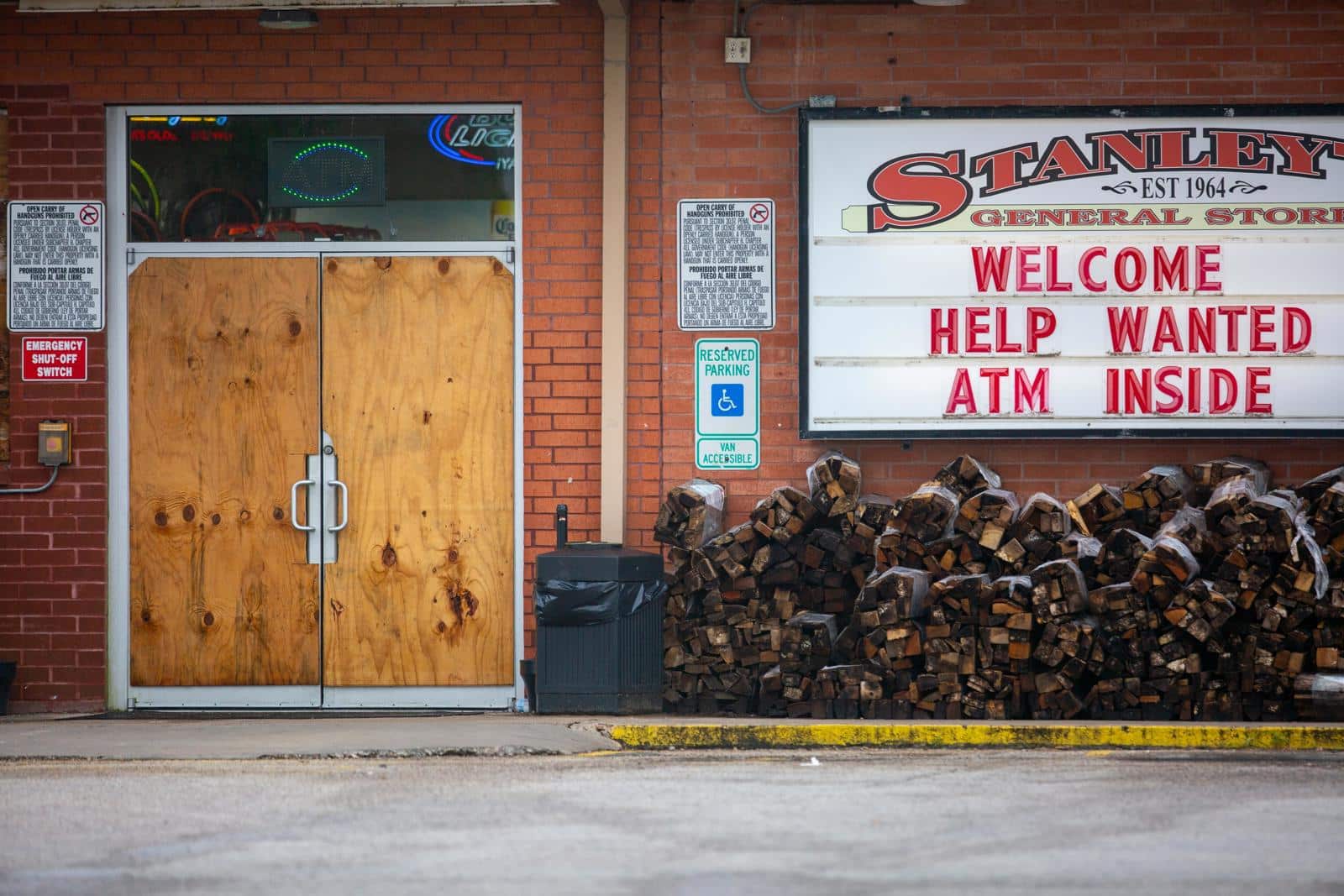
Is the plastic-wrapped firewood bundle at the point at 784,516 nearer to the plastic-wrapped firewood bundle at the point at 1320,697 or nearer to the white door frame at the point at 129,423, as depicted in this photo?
the white door frame at the point at 129,423

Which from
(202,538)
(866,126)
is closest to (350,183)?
(202,538)

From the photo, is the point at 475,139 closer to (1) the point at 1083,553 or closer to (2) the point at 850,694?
(2) the point at 850,694

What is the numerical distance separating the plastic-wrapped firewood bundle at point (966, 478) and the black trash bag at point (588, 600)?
1884mm

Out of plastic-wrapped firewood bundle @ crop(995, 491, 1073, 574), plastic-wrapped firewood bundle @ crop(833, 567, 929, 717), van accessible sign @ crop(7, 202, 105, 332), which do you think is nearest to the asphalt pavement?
plastic-wrapped firewood bundle @ crop(833, 567, 929, 717)

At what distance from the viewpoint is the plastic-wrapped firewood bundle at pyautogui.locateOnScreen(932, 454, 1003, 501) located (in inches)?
383

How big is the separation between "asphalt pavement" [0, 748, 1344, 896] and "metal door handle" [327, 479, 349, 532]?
7.31 ft

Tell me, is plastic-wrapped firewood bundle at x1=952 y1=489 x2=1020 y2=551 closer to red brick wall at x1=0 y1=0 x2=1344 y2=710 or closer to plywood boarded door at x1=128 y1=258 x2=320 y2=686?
red brick wall at x1=0 y1=0 x2=1344 y2=710

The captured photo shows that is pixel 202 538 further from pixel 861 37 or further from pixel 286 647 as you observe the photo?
pixel 861 37

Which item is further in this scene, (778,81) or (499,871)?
(778,81)

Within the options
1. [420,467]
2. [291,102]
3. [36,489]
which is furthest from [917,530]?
[36,489]

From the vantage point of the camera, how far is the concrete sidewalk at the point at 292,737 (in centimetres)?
829

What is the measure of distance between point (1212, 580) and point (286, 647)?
17.6 feet

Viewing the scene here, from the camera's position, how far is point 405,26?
33.1ft

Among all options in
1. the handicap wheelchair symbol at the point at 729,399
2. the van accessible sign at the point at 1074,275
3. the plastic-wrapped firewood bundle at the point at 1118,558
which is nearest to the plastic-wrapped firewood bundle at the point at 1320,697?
the plastic-wrapped firewood bundle at the point at 1118,558
